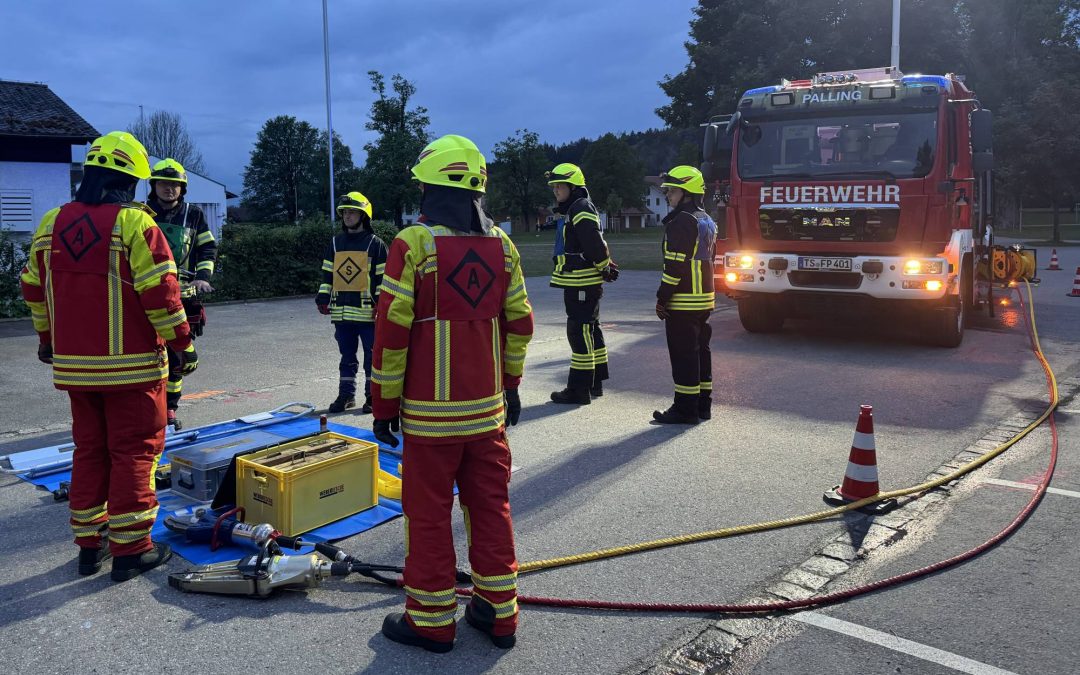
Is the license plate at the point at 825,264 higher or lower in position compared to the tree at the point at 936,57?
lower

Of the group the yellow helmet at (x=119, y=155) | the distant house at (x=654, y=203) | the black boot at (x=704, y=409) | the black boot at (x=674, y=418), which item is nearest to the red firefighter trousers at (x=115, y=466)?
the yellow helmet at (x=119, y=155)

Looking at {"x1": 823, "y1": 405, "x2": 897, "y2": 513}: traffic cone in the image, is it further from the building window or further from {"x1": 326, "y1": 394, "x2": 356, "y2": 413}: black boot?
the building window

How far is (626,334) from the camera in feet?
42.1

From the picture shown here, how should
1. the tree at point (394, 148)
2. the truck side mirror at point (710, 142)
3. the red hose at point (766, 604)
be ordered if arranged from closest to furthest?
the red hose at point (766, 604), the truck side mirror at point (710, 142), the tree at point (394, 148)

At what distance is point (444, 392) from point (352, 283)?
4.51m

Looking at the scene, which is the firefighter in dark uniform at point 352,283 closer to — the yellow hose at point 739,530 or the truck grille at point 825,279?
the yellow hose at point 739,530

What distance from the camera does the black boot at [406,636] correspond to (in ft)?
11.2

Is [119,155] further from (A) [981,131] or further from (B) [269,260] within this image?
(B) [269,260]

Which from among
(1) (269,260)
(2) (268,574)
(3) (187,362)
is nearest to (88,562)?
(2) (268,574)

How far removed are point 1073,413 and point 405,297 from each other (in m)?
6.98

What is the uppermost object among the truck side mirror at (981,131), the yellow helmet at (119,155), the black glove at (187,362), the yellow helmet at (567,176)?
the truck side mirror at (981,131)

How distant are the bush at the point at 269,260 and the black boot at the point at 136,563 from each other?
13.7 metres

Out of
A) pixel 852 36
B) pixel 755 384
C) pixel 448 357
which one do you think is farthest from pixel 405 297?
pixel 852 36

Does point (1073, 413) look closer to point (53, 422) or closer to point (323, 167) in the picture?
point (53, 422)
